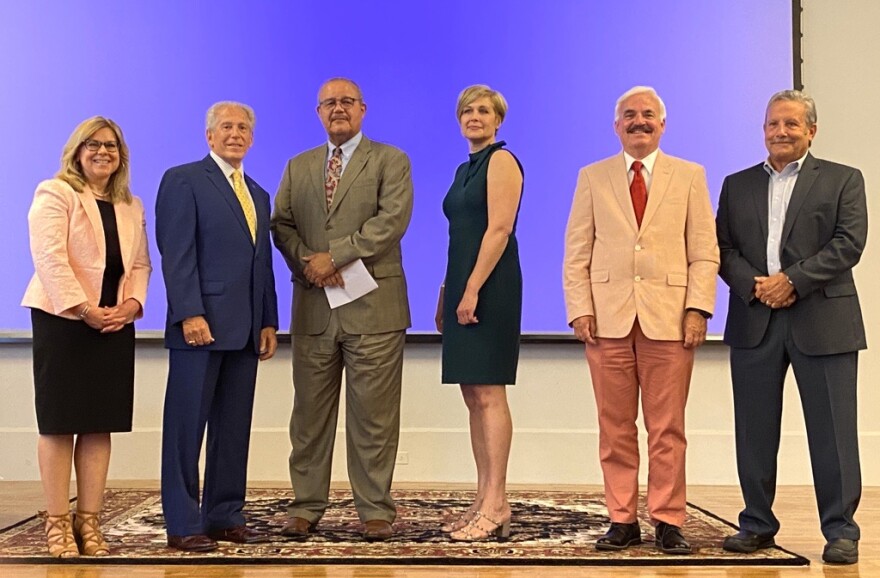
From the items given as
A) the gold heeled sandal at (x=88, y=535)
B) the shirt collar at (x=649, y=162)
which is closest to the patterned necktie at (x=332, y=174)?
the shirt collar at (x=649, y=162)

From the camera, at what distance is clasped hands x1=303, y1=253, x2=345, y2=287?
402cm

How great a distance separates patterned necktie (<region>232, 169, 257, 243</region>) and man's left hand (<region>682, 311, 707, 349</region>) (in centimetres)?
157

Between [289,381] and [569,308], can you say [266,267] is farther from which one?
[289,381]

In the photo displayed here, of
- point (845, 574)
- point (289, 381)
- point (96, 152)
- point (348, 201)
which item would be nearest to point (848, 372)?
point (845, 574)

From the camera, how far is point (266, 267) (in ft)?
13.5

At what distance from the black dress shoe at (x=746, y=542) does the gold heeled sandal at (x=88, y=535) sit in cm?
215

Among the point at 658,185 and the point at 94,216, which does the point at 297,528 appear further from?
the point at 658,185

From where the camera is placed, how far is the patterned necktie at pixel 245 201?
404 centimetres

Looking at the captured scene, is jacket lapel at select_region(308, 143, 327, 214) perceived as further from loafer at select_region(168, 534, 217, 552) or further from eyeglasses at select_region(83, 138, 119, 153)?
loafer at select_region(168, 534, 217, 552)

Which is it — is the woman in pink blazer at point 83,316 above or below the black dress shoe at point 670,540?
above

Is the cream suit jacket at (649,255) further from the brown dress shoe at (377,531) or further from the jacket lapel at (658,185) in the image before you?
the brown dress shoe at (377,531)

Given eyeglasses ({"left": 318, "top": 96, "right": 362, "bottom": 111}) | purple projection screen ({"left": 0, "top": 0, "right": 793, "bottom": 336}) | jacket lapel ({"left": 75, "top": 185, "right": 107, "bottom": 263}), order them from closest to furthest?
jacket lapel ({"left": 75, "top": 185, "right": 107, "bottom": 263}), eyeglasses ({"left": 318, "top": 96, "right": 362, "bottom": 111}), purple projection screen ({"left": 0, "top": 0, "right": 793, "bottom": 336})

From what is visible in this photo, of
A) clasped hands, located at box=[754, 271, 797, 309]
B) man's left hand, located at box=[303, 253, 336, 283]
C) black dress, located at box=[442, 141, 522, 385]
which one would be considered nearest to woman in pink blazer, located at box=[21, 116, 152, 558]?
man's left hand, located at box=[303, 253, 336, 283]

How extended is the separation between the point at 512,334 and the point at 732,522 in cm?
133
